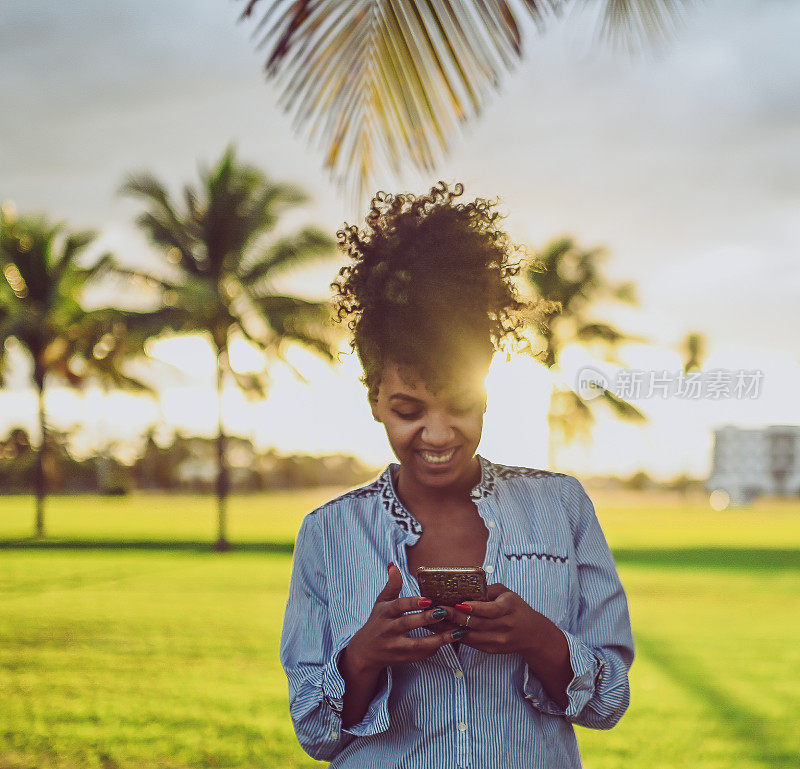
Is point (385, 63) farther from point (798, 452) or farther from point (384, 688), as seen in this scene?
point (798, 452)

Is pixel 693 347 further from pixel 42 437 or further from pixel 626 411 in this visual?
pixel 42 437

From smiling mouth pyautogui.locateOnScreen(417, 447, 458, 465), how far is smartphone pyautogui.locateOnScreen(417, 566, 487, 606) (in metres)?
0.26

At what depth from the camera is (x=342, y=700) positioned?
1635 mm

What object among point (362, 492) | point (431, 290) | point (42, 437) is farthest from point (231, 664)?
point (42, 437)

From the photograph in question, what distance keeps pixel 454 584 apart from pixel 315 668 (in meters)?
0.35

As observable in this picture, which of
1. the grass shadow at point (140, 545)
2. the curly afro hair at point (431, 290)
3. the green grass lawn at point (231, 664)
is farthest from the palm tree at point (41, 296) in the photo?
the curly afro hair at point (431, 290)

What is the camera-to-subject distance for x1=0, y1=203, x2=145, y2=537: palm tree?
24859mm

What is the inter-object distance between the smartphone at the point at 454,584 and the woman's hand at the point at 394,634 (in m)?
0.03

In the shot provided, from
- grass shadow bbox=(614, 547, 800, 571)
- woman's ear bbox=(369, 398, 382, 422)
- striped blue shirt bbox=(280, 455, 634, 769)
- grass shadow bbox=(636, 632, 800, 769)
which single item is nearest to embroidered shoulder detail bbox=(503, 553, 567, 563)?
striped blue shirt bbox=(280, 455, 634, 769)

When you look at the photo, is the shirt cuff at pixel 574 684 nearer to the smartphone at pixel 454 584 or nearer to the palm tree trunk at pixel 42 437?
the smartphone at pixel 454 584

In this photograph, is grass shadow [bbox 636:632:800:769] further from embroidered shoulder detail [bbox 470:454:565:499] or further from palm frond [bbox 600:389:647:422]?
palm frond [bbox 600:389:647:422]

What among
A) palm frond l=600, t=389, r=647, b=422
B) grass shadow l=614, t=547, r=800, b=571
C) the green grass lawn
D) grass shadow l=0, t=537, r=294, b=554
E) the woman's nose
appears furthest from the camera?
palm frond l=600, t=389, r=647, b=422

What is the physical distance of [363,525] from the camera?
70.7 inches

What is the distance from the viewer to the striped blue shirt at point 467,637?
1.62m
